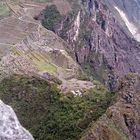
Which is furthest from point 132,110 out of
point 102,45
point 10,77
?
point 102,45

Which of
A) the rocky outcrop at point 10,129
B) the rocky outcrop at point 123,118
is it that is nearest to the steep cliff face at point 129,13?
the rocky outcrop at point 123,118

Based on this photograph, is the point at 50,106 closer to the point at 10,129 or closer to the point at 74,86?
the point at 74,86

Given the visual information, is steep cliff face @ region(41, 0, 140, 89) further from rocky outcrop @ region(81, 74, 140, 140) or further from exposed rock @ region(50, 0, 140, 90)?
rocky outcrop @ region(81, 74, 140, 140)

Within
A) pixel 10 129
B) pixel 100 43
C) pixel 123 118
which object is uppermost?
pixel 10 129

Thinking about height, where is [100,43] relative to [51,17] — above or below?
below

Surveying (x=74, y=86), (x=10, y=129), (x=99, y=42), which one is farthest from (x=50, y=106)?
(x=99, y=42)

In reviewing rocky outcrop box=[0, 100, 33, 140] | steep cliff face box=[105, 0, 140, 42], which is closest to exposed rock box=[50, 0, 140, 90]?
steep cliff face box=[105, 0, 140, 42]

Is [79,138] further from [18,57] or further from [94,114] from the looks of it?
[18,57]
